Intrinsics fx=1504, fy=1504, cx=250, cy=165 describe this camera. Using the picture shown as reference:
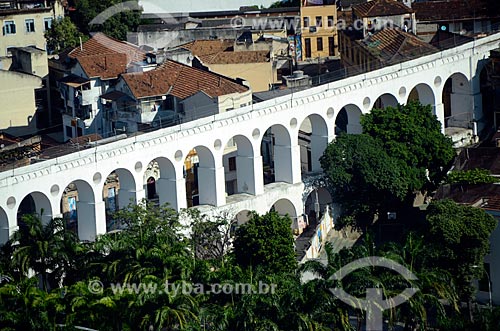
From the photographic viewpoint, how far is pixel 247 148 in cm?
7425

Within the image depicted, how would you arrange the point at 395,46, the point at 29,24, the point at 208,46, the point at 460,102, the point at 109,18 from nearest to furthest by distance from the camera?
the point at 460,102 → the point at 395,46 → the point at 208,46 → the point at 29,24 → the point at 109,18

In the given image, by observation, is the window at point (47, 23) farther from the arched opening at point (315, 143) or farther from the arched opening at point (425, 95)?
the arched opening at point (425, 95)

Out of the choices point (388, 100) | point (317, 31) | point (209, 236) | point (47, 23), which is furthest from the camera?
point (47, 23)

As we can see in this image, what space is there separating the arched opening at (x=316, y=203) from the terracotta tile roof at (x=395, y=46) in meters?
9.35

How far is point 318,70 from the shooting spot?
93.7 metres

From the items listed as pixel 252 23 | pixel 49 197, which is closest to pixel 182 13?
pixel 252 23

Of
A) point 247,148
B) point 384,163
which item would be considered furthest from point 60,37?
point 384,163

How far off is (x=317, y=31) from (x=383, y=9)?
7623 mm

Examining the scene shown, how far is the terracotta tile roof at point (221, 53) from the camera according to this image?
89.2 meters

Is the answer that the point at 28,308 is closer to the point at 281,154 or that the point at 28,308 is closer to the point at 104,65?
the point at 281,154

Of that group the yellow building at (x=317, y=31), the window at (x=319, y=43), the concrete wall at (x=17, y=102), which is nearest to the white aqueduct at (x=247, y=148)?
the yellow building at (x=317, y=31)

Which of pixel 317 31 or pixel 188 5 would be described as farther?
pixel 188 5

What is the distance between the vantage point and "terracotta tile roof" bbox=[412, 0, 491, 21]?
91688 millimetres

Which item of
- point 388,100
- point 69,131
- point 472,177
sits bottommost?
point 472,177
